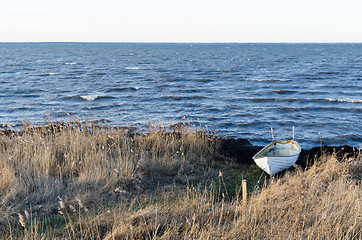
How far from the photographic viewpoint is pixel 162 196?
20.8 feet

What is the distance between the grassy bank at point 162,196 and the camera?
471 centimetres

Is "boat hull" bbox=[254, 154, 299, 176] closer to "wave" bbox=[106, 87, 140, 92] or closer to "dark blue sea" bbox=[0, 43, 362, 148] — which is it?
"dark blue sea" bbox=[0, 43, 362, 148]

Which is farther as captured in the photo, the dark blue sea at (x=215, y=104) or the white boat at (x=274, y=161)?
the dark blue sea at (x=215, y=104)

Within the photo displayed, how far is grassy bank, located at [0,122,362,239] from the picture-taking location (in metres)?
4.71

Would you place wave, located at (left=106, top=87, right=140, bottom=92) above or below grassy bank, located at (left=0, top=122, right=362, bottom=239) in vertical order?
above

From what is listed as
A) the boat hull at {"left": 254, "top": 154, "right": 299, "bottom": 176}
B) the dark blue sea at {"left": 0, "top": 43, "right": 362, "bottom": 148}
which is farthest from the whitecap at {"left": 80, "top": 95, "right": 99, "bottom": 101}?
the boat hull at {"left": 254, "top": 154, "right": 299, "bottom": 176}

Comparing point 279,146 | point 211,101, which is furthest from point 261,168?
point 211,101

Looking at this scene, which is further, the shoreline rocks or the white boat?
the shoreline rocks

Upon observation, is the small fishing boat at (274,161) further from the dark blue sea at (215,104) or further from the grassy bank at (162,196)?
the dark blue sea at (215,104)

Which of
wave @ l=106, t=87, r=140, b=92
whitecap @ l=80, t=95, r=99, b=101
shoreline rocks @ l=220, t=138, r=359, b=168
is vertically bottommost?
shoreline rocks @ l=220, t=138, r=359, b=168

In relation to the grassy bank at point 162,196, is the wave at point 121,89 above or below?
above

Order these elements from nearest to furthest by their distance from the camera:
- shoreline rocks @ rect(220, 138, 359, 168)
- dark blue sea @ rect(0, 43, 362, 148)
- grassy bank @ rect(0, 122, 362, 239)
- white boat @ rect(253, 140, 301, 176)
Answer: grassy bank @ rect(0, 122, 362, 239)
white boat @ rect(253, 140, 301, 176)
shoreline rocks @ rect(220, 138, 359, 168)
dark blue sea @ rect(0, 43, 362, 148)

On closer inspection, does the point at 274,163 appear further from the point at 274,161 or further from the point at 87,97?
the point at 87,97

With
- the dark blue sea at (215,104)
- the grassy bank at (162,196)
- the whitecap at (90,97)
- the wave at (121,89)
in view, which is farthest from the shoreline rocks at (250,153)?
the wave at (121,89)
